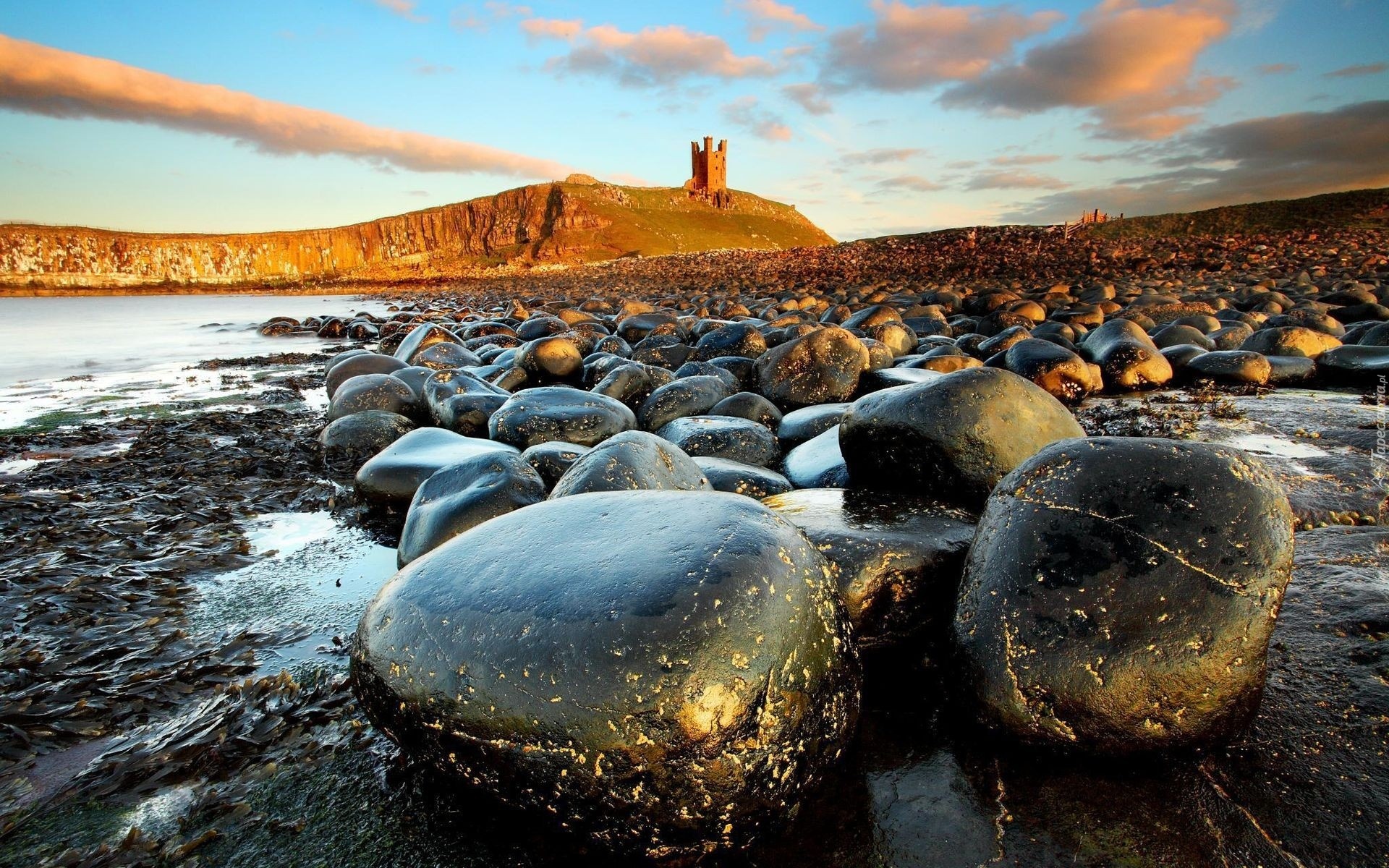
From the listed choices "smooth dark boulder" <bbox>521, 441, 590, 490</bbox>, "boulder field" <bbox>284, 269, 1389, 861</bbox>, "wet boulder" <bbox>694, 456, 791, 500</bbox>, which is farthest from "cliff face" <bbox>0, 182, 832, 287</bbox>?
"boulder field" <bbox>284, 269, 1389, 861</bbox>

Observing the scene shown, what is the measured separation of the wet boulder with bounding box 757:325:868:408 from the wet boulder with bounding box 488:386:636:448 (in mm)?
1367

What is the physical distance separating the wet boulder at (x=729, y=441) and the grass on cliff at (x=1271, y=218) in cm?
2062

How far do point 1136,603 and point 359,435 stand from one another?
464 centimetres

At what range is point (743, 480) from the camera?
3047mm

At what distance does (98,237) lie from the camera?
73.3 metres

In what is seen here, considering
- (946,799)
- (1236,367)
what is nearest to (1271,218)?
(1236,367)

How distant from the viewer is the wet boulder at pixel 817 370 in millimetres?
4902

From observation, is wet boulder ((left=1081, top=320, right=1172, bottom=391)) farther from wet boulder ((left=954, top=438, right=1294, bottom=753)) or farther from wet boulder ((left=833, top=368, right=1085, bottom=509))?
wet boulder ((left=954, top=438, right=1294, bottom=753))

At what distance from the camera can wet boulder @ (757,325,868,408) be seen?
16.1 feet

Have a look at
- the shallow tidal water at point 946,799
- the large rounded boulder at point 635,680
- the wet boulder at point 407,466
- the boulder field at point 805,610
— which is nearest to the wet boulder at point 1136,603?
the boulder field at point 805,610

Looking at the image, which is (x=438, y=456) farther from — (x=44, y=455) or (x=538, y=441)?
(x=44, y=455)

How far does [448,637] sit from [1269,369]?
6.96 meters

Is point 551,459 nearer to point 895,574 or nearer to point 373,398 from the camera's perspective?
point 895,574

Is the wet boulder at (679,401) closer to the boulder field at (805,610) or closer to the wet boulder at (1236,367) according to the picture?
the boulder field at (805,610)
